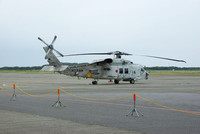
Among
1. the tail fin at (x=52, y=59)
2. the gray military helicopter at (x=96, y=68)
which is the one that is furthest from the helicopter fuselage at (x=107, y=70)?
the tail fin at (x=52, y=59)

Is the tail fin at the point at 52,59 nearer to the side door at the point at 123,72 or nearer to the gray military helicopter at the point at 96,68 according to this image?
the gray military helicopter at the point at 96,68

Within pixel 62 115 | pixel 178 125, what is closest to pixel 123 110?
pixel 62 115

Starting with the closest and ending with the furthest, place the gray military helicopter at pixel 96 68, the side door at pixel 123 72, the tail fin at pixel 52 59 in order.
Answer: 1. the gray military helicopter at pixel 96 68
2. the tail fin at pixel 52 59
3. the side door at pixel 123 72

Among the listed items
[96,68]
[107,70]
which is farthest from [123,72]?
[96,68]

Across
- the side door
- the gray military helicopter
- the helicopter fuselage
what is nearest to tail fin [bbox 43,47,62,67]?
the gray military helicopter

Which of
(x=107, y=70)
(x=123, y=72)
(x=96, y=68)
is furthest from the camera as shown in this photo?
(x=123, y=72)

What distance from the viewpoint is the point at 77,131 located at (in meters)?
9.36

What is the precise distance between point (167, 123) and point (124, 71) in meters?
28.5

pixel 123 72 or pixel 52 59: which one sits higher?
pixel 52 59

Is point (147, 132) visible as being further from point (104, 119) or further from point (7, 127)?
point (7, 127)

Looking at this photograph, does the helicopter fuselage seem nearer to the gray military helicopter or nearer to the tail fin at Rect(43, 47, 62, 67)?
the gray military helicopter

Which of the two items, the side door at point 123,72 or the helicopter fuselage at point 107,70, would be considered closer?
the helicopter fuselage at point 107,70

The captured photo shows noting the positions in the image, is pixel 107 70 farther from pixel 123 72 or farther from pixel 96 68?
pixel 123 72

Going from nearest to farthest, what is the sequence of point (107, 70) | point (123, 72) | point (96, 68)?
point (96, 68) → point (107, 70) → point (123, 72)
